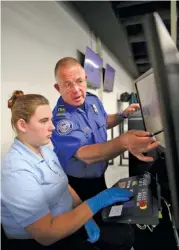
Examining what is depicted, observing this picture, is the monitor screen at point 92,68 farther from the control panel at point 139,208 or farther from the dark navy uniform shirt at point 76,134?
the control panel at point 139,208

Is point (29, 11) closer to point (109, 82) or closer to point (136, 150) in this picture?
point (136, 150)

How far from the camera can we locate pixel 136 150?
0.87m

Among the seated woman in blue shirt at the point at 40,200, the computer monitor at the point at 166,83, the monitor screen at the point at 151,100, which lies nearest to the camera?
the computer monitor at the point at 166,83

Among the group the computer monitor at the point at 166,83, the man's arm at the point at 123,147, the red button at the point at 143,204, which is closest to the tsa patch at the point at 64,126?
the man's arm at the point at 123,147

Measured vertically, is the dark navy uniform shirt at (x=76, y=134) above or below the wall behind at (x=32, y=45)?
below

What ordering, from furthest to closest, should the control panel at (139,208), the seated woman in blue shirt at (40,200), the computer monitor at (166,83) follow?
the seated woman in blue shirt at (40,200) → the control panel at (139,208) → the computer monitor at (166,83)

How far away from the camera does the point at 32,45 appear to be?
2066mm

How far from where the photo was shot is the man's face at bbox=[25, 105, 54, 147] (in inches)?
44.4

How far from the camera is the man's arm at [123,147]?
815mm

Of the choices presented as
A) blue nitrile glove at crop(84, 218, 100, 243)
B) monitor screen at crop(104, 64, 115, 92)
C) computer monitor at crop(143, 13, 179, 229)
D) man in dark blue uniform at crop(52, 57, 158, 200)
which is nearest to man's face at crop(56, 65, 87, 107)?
man in dark blue uniform at crop(52, 57, 158, 200)

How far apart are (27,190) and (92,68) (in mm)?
2823

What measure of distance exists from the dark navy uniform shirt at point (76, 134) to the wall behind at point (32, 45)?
1.44 ft

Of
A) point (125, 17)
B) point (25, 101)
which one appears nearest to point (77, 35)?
point (125, 17)

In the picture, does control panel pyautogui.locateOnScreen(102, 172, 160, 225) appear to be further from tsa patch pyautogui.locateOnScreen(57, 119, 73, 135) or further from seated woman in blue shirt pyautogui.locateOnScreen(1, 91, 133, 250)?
tsa patch pyautogui.locateOnScreen(57, 119, 73, 135)
